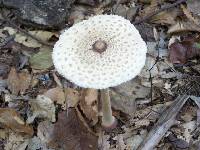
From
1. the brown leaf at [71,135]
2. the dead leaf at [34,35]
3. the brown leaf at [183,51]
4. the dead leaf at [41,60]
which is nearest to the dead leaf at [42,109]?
the brown leaf at [71,135]

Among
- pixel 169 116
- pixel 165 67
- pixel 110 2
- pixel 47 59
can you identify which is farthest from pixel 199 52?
pixel 47 59

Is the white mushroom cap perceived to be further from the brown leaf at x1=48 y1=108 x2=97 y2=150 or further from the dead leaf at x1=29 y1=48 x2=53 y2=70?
the dead leaf at x1=29 y1=48 x2=53 y2=70

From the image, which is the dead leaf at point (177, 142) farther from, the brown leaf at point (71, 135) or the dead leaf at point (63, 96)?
the dead leaf at point (63, 96)

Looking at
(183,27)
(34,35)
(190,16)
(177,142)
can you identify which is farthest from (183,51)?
(34,35)

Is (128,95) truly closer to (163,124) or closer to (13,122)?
(163,124)

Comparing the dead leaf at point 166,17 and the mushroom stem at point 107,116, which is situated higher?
the dead leaf at point 166,17

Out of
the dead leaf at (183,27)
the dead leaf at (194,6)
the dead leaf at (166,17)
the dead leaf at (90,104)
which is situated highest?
the dead leaf at (194,6)
